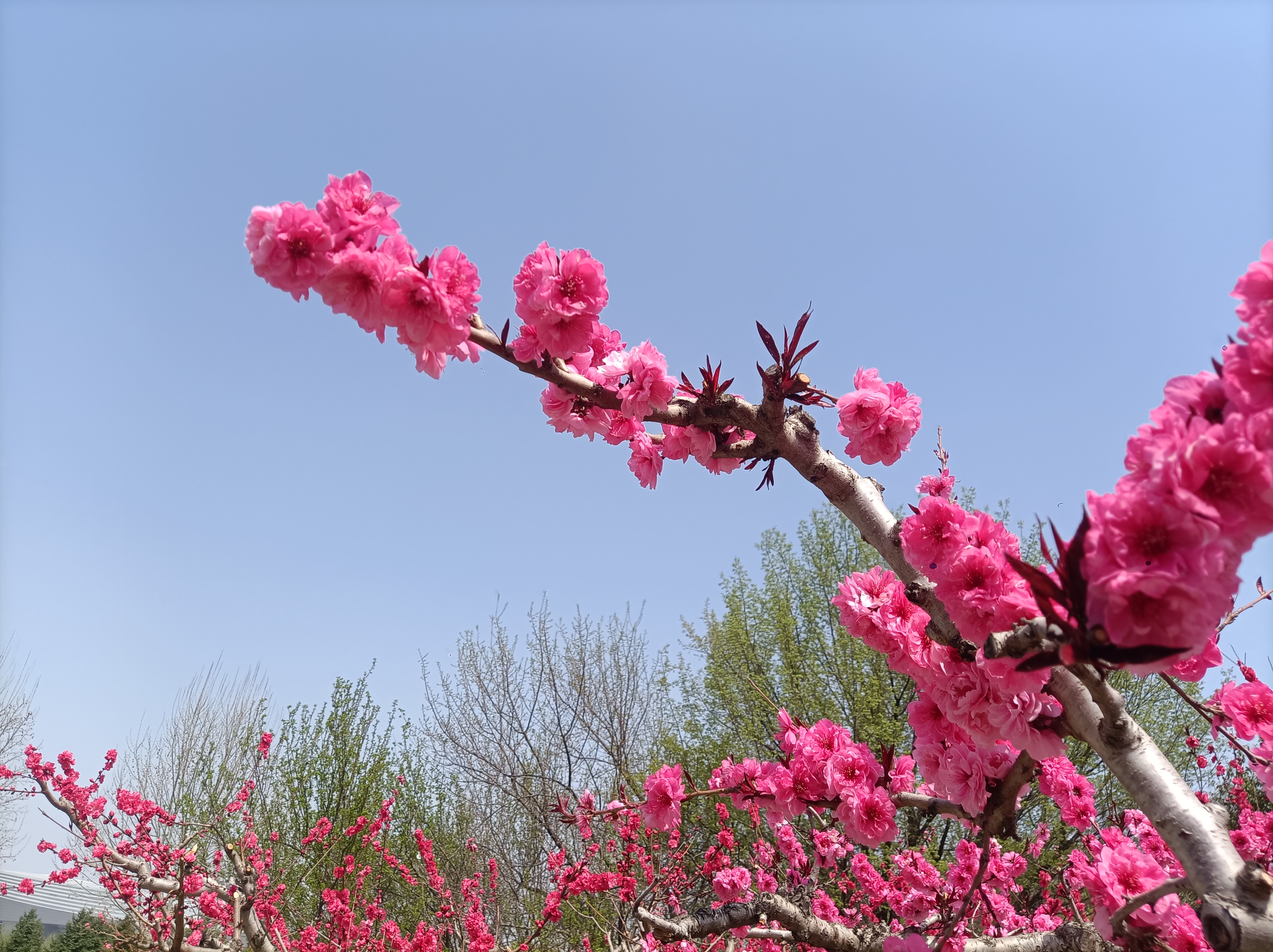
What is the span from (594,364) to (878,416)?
0.97 metres

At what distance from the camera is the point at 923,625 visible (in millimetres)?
1919

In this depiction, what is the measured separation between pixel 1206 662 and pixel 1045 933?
1.62 m

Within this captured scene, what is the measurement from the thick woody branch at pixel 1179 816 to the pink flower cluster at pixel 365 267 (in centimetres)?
159

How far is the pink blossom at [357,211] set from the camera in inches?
65.3

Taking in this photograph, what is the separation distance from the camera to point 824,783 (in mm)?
2490

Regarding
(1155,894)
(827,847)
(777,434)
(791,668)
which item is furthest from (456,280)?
(791,668)

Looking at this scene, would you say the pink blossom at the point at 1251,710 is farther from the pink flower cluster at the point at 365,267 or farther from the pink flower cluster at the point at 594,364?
the pink flower cluster at the point at 365,267

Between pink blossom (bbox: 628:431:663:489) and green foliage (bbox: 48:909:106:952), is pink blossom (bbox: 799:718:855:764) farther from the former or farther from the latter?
green foliage (bbox: 48:909:106:952)

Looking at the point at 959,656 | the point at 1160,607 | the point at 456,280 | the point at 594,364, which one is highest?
the point at 594,364

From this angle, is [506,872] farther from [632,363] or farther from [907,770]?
[632,363]

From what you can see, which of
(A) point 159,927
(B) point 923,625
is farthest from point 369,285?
(A) point 159,927

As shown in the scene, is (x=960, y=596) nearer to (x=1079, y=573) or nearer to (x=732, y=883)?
(x=1079, y=573)

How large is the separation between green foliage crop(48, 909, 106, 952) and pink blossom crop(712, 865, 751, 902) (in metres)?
16.9

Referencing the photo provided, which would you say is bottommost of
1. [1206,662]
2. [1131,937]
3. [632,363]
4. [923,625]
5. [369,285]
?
[1131,937]
